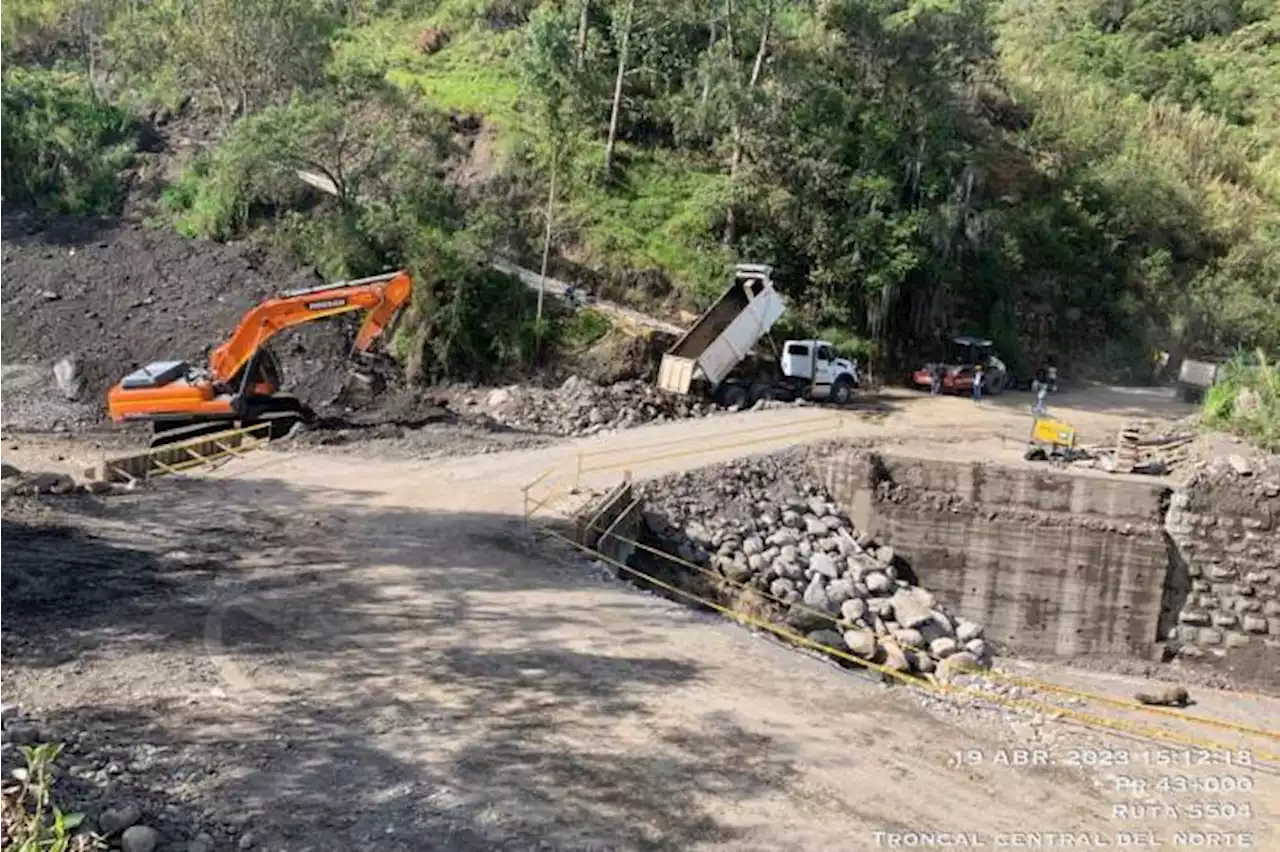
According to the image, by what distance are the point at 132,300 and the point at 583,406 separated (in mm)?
10616

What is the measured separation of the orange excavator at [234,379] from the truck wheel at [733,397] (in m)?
7.71

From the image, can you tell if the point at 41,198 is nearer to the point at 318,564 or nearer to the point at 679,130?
the point at 679,130

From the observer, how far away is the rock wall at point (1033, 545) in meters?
18.3

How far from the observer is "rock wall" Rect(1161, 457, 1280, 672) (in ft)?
59.0

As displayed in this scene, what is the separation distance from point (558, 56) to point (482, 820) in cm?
2494

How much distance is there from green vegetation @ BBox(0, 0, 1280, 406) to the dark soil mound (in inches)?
51.6

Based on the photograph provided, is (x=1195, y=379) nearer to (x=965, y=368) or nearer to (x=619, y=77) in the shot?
(x=965, y=368)

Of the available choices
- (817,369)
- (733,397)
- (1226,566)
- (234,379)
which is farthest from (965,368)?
(234,379)

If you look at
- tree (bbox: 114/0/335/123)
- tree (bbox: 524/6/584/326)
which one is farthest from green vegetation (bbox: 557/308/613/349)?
tree (bbox: 114/0/335/123)

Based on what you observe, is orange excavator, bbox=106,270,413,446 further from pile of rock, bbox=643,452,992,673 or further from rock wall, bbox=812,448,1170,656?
rock wall, bbox=812,448,1170,656

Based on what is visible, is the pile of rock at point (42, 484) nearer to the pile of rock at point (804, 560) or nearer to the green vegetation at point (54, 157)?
the pile of rock at point (804, 560)

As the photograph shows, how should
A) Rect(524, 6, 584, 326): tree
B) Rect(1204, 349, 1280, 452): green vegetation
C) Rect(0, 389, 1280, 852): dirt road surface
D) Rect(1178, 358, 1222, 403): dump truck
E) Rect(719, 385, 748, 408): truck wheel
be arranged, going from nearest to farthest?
1. Rect(0, 389, 1280, 852): dirt road surface
2. Rect(1204, 349, 1280, 452): green vegetation
3. Rect(719, 385, 748, 408): truck wheel
4. Rect(524, 6, 584, 326): tree
5. Rect(1178, 358, 1222, 403): dump truck

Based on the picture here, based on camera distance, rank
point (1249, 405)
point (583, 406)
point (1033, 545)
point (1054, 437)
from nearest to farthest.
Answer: point (1033, 545) → point (1054, 437) → point (1249, 405) → point (583, 406)

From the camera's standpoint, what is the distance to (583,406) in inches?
881
